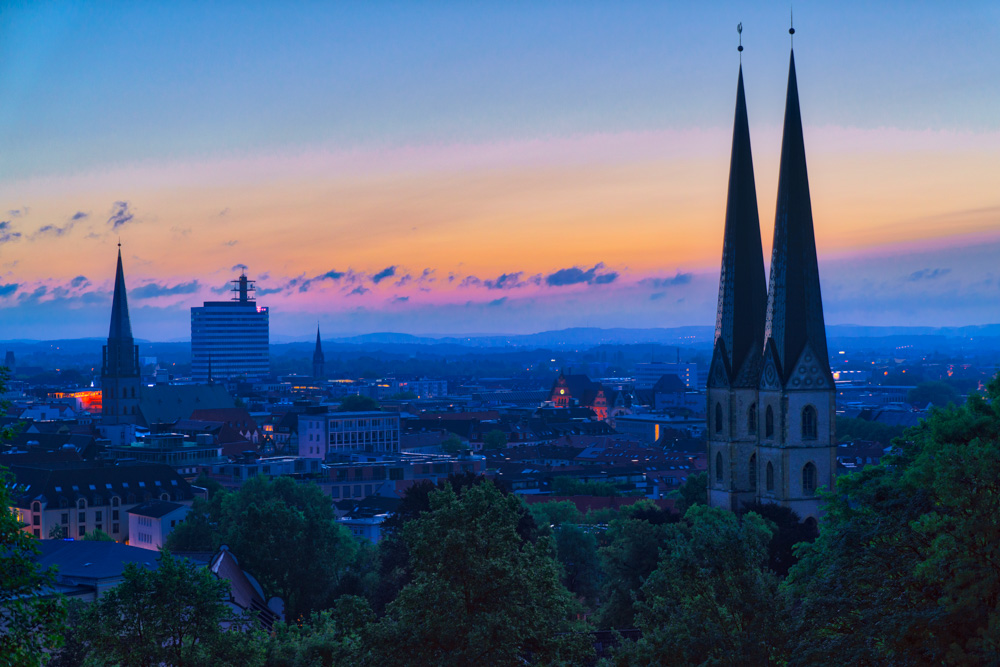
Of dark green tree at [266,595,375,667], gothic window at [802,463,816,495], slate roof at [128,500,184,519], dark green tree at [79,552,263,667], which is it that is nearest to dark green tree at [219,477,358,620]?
→ gothic window at [802,463,816,495]

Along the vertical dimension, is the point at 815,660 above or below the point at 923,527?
below

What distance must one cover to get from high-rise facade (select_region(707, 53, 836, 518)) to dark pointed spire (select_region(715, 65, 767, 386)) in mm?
195

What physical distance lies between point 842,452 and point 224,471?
71681mm

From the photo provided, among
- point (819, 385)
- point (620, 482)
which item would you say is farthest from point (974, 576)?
point (620, 482)

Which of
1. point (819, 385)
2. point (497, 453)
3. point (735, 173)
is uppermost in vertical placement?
point (735, 173)

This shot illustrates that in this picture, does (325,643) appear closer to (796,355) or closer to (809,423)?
(796,355)

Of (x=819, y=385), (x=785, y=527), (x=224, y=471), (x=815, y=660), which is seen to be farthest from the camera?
(x=224, y=471)

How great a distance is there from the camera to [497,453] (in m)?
164

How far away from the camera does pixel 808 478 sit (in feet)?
234

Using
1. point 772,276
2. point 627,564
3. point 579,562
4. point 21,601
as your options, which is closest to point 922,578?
point 21,601

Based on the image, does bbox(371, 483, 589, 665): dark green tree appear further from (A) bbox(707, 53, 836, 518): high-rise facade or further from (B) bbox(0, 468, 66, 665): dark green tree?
(A) bbox(707, 53, 836, 518): high-rise facade

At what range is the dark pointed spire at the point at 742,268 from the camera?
7588 centimetres

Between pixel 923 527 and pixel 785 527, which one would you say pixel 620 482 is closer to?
pixel 785 527

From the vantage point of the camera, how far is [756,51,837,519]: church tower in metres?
70.8
